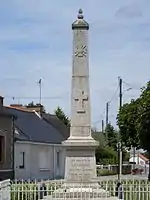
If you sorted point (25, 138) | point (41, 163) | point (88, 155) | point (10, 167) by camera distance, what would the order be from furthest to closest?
point (41, 163)
point (25, 138)
point (10, 167)
point (88, 155)

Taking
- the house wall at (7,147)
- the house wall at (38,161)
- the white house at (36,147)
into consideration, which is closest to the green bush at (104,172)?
the white house at (36,147)

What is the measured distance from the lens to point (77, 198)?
79.4 feet

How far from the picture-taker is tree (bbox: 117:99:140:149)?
167 feet

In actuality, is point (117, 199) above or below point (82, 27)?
below

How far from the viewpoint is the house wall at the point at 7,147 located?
45.8 m

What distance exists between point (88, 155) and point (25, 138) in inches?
1038

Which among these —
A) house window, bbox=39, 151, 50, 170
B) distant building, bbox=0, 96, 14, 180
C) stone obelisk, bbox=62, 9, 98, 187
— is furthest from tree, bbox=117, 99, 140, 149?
stone obelisk, bbox=62, 9, 98, 187

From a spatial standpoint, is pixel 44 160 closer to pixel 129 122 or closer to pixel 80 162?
pixel 129 122

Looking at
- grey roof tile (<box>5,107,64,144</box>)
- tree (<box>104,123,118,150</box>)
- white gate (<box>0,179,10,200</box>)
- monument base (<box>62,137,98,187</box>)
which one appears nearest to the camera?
white gate (<box>0,179,10,200</box>)

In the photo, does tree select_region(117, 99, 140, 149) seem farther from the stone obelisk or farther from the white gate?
the white gate

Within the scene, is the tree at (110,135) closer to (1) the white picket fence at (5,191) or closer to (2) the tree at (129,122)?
(2) the tree at (129,122)

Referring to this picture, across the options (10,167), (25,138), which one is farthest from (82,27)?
(25,138)

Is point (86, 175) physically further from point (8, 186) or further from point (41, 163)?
point (41, 163)

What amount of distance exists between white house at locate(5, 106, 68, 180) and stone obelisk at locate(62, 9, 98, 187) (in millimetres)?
22983
